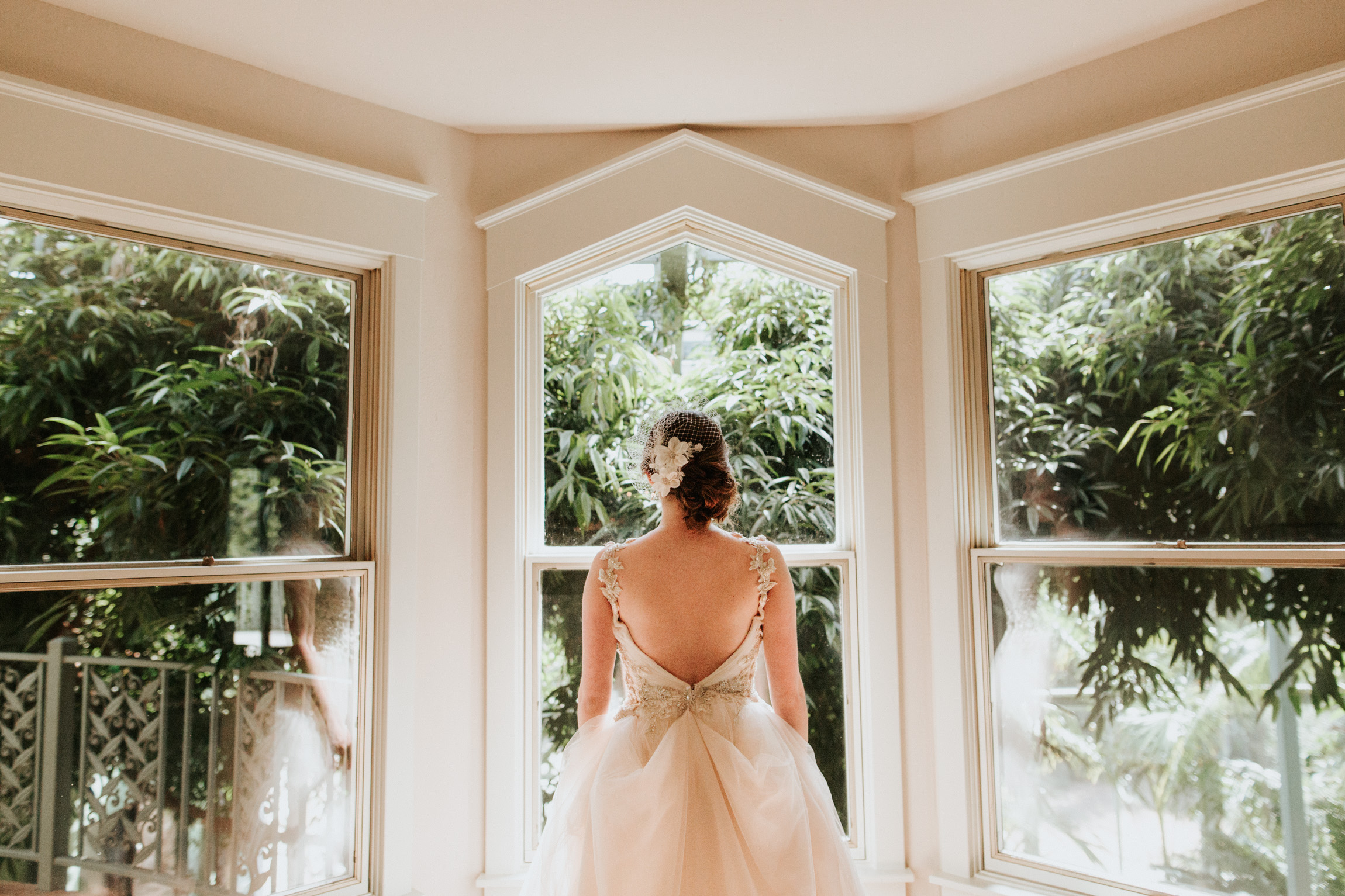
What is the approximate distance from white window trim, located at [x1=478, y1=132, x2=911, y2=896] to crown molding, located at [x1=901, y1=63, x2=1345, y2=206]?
0.21 meters

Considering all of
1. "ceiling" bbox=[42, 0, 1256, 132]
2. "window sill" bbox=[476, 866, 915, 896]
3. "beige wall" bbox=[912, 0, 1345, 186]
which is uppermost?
"ceiling" bbox=[42, 0, 1256, 132]

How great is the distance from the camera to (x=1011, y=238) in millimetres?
2262

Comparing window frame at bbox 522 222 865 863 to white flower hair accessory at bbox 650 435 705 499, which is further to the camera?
window frame at bbox 522 222 865 863

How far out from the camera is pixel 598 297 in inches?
97.5

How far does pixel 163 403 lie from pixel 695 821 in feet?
5.05

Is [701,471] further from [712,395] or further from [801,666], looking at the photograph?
[801,666]

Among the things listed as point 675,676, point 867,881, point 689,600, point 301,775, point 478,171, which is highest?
point 478,171

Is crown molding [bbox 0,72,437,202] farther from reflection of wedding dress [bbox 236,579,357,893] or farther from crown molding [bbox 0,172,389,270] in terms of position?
reflection of wedding dress [bbox 236,579,357,893]

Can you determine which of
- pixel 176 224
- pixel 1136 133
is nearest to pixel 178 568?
pixel 176 224

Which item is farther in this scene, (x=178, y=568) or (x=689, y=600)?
(x=178, y=568)

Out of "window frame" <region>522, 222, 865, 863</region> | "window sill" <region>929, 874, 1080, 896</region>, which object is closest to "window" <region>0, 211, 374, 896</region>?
"window frame" <region>522, 222, 865, 863</region>

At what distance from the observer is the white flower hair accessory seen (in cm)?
176

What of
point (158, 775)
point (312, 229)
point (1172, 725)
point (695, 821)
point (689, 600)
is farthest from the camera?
point (312, 229)

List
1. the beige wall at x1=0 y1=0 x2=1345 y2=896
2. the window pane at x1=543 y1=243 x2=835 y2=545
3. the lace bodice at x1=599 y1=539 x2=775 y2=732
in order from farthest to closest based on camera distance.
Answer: the window pane at x1=543 y1=243 x2=835 y2=545 → the beige wall at x1=0 y1=0 x2=1345 y2=896 → the lace bodice at x1=599 y1=539 x2=775 y2=732
